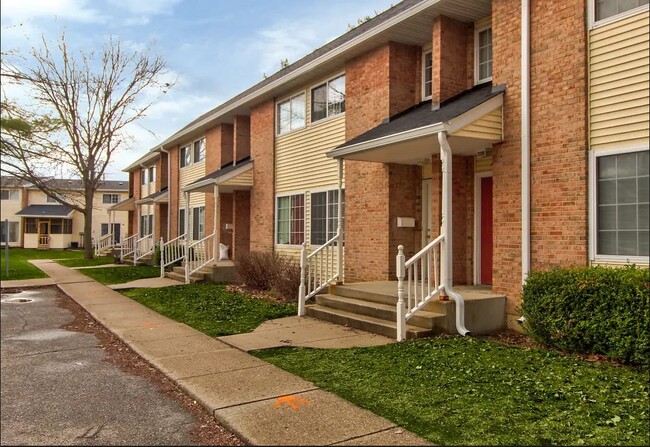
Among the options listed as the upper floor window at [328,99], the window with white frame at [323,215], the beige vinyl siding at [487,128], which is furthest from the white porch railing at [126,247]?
the beige vinyl siding at [487,128]

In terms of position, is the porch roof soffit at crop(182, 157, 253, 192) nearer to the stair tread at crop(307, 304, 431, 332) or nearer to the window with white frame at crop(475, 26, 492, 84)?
the stair tread at crop(307, 304, 431, 332)

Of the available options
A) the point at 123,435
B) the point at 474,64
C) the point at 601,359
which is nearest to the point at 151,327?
the point at 123,435

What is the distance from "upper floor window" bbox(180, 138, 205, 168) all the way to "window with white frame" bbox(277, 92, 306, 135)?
707 cm

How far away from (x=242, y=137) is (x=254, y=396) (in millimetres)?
14560

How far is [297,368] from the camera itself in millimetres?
6258

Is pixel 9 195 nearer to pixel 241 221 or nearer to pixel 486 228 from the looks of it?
pixel 241 221

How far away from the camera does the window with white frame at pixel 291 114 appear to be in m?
14.7

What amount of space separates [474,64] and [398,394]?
23.6 ft

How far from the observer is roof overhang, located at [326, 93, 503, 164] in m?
8.06

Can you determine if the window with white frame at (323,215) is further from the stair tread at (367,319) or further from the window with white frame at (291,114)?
the stair tread at (367,319)

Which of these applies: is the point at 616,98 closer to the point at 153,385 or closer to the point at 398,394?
→ the point at 398,394

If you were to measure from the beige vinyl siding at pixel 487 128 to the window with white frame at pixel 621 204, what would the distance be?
1.63 metres

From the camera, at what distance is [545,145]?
7891mm

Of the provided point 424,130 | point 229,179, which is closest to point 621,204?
point 424,130
